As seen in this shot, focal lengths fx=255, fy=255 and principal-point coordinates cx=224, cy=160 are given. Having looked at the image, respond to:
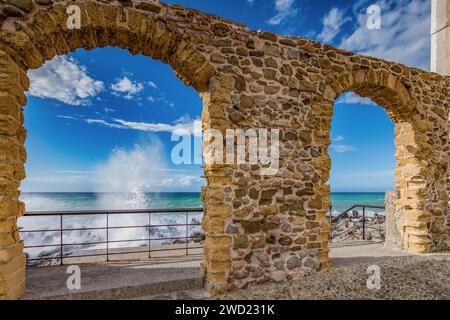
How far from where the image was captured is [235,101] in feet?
12.5

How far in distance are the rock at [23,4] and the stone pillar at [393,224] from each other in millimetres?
7328

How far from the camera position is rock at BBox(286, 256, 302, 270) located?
13.1 feet

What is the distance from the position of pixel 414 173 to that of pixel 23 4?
23.6 ft

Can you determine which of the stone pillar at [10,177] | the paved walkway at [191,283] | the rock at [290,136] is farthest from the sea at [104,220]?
the rock at [290,136]

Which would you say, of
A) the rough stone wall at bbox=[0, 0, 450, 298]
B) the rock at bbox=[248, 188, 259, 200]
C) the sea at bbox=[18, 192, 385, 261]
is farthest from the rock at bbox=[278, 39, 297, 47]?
the sea at bbox=[18, 192, 385, 261]

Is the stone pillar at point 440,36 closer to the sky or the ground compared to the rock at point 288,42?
closer to the sky

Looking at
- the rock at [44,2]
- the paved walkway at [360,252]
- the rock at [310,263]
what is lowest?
the paved walkway at [360,252]

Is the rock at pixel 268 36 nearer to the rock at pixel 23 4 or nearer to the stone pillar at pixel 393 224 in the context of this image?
the rock at pixel 23 4

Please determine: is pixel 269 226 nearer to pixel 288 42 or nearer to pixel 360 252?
pixel 360 252

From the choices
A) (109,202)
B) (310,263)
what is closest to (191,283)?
(310,263)

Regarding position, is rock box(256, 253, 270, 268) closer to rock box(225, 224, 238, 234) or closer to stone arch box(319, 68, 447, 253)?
rock box(225, 224, 238, 234)

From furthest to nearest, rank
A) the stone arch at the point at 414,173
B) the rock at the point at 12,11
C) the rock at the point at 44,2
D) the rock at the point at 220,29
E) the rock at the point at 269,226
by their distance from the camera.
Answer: the stone arch at the point at 414,173, the rock at the point at 269,226, the rock at the point at 220,29, the rock at the point at 44,2, the rock at the point at 12,11

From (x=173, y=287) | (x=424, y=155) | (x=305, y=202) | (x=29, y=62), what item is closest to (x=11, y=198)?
(x=29, y=62)

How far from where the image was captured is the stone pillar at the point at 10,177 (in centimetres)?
276
